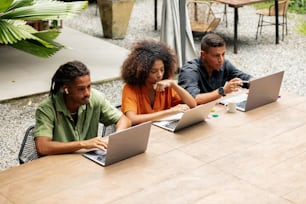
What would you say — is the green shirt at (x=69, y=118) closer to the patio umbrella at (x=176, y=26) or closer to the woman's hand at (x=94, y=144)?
the woman's hand at (x=94, y=144)

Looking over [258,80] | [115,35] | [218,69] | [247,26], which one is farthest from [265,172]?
[247,26]

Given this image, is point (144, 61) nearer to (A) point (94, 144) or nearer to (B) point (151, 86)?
(B) point (151, 86)

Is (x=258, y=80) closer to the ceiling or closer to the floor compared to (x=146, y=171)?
closer to the ceiling

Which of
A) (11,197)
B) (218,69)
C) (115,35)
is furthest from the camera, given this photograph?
(115,35)

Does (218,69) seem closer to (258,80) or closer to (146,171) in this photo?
(258,80)

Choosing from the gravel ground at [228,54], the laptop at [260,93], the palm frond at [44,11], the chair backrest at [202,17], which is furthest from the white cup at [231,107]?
the chair backrest at [202,17]

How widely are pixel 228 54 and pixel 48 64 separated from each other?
250 centimetres

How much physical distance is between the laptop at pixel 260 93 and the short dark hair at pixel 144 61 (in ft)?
1.49

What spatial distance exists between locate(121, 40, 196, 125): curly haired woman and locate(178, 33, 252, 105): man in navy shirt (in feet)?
0.77

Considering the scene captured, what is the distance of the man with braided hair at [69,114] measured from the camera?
3.48 metres

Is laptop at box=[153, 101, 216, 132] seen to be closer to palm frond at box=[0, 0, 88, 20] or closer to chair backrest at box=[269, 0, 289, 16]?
palm frond at box=[0, 0, 88, 20]

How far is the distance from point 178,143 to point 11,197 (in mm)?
1066

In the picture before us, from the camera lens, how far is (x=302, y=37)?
972 cm

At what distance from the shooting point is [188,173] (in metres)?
3.25
